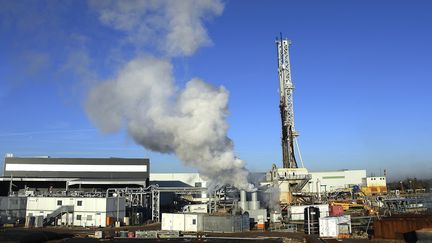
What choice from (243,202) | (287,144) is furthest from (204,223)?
(287,144)

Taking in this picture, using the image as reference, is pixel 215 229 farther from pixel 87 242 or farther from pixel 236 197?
pixel 87 242

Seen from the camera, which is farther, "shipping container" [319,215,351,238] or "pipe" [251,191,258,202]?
"pipe" [251,191,258,202]

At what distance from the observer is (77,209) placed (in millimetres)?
57844

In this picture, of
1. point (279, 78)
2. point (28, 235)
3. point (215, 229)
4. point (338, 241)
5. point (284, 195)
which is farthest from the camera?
point (279, 78)

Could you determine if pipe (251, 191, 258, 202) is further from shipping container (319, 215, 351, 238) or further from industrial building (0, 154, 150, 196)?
industrial building (0, 154, 150, 196)

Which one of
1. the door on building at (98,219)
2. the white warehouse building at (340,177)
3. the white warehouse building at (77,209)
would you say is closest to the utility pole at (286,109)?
the white warehouse building at (77,209)

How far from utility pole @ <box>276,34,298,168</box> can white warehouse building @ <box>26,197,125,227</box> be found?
116ft

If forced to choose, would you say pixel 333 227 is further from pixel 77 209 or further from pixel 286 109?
pixel 286 109

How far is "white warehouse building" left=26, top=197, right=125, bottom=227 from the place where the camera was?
185 feet

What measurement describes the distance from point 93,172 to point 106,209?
32.9 m

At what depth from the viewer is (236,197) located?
58.3 m

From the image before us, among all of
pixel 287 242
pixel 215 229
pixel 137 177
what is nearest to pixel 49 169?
pixel 137 177

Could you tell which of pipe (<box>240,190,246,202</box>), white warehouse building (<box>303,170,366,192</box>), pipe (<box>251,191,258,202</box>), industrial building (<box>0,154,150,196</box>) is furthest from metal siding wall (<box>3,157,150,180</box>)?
white warehouse building (<box>303,170,366,192</box>)

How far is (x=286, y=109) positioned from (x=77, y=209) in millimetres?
43596
